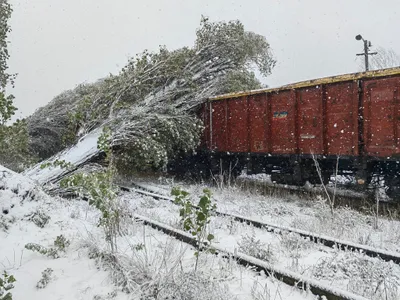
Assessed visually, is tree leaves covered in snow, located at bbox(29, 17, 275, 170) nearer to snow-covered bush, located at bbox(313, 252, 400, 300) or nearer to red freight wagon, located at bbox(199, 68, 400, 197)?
red freight wagon, located at bbox(199, 68, 400, 197)

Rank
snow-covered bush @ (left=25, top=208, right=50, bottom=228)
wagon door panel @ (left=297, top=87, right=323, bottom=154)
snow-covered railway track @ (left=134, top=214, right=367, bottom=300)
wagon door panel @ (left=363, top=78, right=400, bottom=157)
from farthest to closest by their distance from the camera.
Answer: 1. wagon door panel @ (left=297, top=87, right=323, bottom=154)
2. wagon door panel @ (left=363, top=78, right=400, bottom=157)
3. snow-covered bush @ (left=25, top=208, right=50, bottom=228)
4. snow-covered railway track @ (left=134, top=214, right=367, bottom=300)

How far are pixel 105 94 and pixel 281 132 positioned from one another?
19.1 ft

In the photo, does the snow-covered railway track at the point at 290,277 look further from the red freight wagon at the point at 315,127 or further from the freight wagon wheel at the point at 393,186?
the freight wagon wheel at the point at 393,186

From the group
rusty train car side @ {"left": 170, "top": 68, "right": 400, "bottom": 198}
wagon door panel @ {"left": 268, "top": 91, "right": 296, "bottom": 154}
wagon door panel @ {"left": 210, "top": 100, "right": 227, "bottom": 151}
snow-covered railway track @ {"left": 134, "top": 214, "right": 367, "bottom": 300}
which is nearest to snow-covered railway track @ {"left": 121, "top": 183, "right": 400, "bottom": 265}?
snow-covered railway track @ {"left": 134, "top": 214, "right": 367, "bottom": 300}

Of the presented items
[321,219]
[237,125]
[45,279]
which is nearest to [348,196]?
[321,219]

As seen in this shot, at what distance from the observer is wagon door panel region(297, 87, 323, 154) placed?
9.03m

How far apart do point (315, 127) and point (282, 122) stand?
3.53 ft

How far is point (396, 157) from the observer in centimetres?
759

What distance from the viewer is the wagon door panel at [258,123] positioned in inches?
414

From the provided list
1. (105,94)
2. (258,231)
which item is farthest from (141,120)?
(258,231)

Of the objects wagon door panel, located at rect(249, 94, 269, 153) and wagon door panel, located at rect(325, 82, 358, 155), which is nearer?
wagon door panel, located at rect(325, 82, 358, 155)

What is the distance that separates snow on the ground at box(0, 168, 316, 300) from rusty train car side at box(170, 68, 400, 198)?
5.25 metres

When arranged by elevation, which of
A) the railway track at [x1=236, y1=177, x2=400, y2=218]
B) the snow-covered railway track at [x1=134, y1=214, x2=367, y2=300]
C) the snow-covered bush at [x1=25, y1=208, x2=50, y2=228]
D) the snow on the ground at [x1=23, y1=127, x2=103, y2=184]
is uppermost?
the snow on the ground at [x1=23, y1=127, x2=103, y2=184]

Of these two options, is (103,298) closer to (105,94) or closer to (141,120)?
(141,120)
